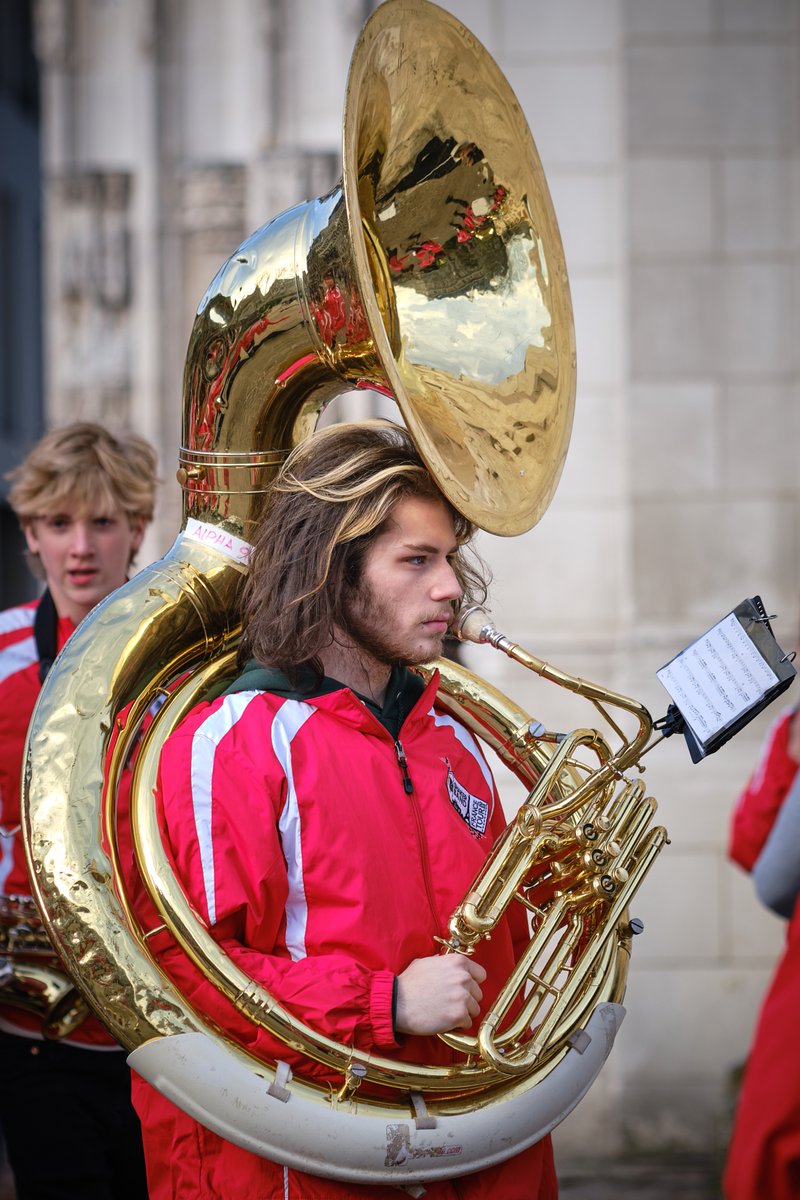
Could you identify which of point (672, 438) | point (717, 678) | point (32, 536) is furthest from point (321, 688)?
point (672, 438)

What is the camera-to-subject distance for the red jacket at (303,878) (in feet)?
5.82

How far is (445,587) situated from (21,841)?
3.43 ft

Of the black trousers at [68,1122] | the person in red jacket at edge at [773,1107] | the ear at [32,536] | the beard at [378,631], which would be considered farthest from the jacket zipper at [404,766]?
the ear at [32,536]

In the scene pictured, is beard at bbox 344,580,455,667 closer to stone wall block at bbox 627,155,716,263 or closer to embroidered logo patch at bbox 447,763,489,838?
embroidered logo patch at bbox 447,763,489,838

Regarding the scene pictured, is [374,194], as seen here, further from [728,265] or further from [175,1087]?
[728,265]

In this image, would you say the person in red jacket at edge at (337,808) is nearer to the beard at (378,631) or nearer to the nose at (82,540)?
the beard at (378,631)

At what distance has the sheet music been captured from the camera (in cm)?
187

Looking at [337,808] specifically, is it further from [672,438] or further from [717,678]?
[672,438]

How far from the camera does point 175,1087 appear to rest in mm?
1732

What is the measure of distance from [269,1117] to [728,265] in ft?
10.1

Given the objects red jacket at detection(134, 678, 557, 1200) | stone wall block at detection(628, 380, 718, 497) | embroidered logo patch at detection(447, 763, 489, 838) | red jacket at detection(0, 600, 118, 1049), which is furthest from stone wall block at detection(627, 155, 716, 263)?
red jacket at detection(134, 678, 557, 1200)

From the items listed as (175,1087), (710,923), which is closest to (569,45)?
(710,923)

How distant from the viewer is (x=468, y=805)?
2.00 meters

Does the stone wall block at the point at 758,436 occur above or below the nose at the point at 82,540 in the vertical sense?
above
